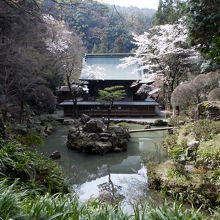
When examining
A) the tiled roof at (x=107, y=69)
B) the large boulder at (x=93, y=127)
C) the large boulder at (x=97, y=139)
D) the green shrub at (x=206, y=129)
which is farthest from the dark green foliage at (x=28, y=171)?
the tiled roof at (x=107, y=69)

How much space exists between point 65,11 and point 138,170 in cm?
726

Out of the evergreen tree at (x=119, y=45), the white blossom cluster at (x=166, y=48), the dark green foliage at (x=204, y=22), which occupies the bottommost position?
the dark green foliage at (x=204, y=22)

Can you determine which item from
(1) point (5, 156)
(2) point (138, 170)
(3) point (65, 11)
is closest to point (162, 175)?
(2) point (138, 170)

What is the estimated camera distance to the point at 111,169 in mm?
10609

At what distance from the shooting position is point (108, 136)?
44.1ft

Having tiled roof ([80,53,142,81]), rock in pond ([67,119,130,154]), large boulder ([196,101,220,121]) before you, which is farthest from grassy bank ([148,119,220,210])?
tiled roof ([80,53,142,81])

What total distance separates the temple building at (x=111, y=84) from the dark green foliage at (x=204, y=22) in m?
12.6

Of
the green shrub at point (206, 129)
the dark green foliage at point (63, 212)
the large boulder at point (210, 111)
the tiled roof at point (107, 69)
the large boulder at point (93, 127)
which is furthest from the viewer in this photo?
the tiled roof at point (107, 69)

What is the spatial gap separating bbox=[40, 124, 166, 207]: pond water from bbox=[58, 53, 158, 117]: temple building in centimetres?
822

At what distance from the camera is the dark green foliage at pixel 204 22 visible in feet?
32.5

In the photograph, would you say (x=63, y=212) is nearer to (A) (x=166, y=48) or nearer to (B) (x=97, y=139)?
(B) (x=97, y=139)

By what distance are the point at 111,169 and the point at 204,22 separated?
5.80 metres

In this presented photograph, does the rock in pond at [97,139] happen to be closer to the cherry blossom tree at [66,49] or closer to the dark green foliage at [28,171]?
the dark green foliage at [28,171]

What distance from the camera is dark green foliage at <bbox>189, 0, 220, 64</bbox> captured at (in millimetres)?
9906
